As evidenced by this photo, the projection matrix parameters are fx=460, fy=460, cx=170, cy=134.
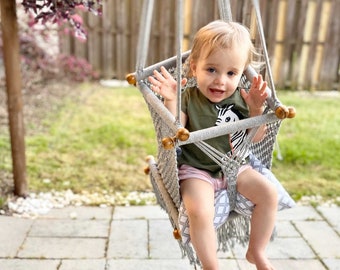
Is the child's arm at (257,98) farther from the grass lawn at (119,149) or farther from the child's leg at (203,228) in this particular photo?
the grass lawn at (119,149)

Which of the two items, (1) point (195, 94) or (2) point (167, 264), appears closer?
(1) point (195, 94)

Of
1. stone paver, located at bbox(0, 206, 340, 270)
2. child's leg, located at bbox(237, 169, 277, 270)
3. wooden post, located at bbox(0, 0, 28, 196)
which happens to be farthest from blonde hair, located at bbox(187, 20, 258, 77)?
wooden post, located at bbox(0, 0, 28, 196)

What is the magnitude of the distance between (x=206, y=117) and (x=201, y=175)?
229 millimetres

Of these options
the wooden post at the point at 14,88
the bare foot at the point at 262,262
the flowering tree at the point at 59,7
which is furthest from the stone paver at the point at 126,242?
the flowering tree at the point at 59,7

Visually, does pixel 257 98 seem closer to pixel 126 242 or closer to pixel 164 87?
pixel 164 87

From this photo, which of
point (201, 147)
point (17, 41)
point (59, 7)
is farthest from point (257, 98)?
point (17, 41)

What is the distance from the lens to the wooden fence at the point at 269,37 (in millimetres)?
5539

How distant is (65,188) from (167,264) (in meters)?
1.02

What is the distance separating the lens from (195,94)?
1835 mm

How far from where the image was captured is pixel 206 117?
5.82 feet

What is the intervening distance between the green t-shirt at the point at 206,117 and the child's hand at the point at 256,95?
50 mm

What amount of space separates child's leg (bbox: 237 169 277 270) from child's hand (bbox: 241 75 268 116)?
28cm

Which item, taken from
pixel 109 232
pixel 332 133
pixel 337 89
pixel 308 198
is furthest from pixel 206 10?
pixel 109 232

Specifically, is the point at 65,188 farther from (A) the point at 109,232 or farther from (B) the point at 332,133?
(B) the point at 332,133
